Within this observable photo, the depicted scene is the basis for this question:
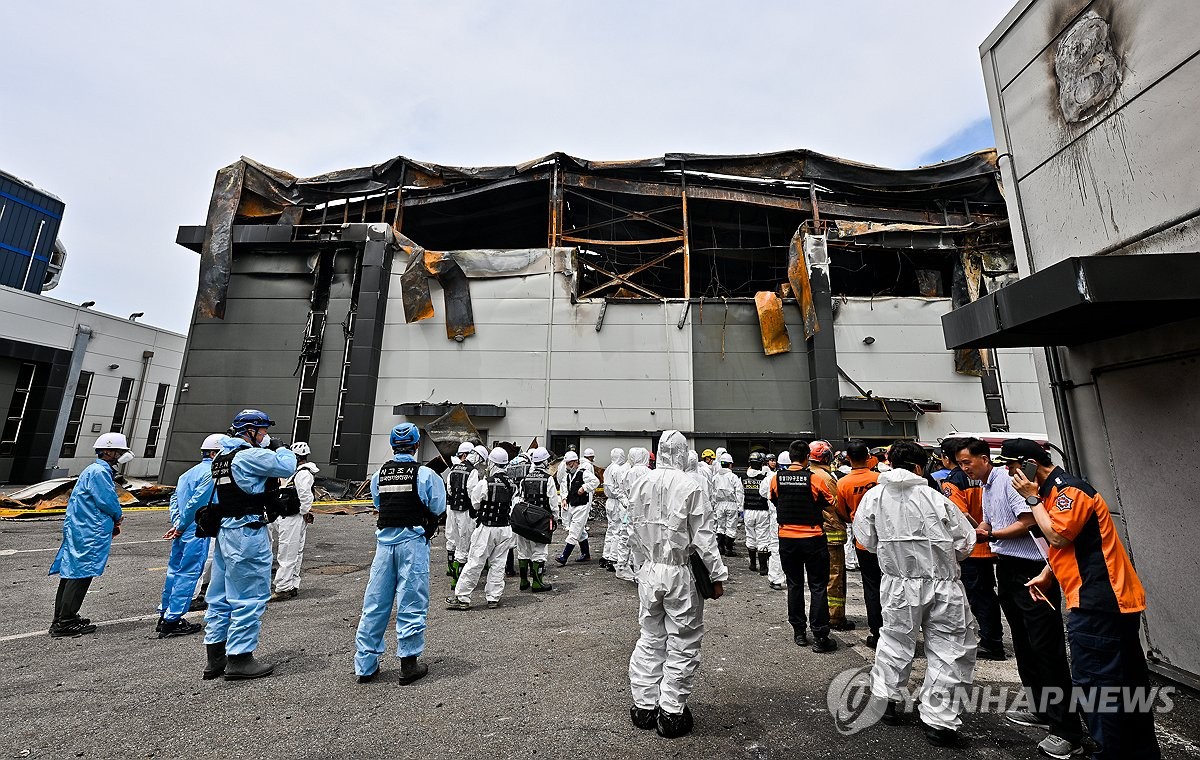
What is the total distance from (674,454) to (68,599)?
637 centimetres

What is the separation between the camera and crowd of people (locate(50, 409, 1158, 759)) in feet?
8.99

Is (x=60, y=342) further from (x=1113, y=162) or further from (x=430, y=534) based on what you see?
(x=1113, y=162)

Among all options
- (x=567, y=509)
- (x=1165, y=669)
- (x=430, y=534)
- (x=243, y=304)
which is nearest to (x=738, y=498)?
(x=567, y=509)

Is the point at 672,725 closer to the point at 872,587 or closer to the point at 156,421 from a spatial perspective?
the point at 872,587

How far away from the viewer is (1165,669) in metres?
3.83

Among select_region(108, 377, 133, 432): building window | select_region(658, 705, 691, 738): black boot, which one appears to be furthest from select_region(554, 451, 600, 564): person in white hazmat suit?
select_region(108, 377, 133, 432): building window

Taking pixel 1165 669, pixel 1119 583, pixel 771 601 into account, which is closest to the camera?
pixel 1119 583

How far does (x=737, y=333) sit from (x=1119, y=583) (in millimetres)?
14199

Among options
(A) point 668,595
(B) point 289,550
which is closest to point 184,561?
(B) point 289,550

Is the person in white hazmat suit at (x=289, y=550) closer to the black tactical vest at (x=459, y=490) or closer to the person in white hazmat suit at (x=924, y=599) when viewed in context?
the black tactical vest at (x=459, y=490)

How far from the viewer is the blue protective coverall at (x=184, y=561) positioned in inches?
203

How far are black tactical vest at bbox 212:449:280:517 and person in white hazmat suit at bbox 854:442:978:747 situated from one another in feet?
15.9

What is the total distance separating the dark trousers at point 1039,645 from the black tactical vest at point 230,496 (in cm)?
579

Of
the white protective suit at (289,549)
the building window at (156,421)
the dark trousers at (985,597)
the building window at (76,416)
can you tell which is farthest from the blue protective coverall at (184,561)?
the building window at (156,421)
